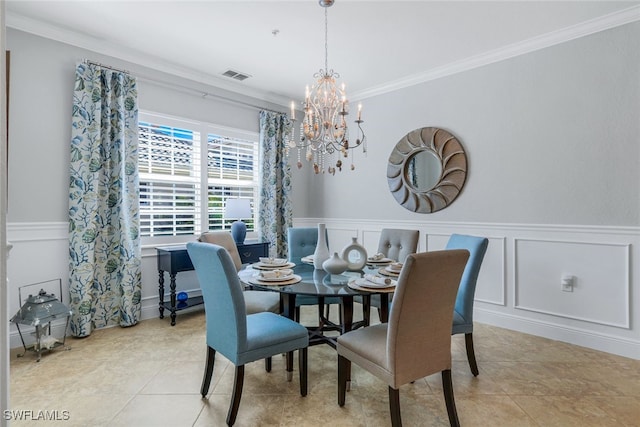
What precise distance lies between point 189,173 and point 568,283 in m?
4.07

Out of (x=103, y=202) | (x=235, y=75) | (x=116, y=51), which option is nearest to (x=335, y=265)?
(x=103, y=202)

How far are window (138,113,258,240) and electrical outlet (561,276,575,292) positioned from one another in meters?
3.57

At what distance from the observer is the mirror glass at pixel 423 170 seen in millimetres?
3857

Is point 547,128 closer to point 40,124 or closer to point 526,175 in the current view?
point 526,175

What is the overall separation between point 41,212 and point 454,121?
4177 mm

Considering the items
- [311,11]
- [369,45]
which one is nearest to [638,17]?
[369,45]

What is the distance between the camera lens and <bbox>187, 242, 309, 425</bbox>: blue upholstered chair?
183 centimetres

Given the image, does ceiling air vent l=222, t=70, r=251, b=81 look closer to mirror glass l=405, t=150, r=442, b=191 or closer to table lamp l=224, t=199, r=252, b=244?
table lamp l=224, t=199, r=252, b=244

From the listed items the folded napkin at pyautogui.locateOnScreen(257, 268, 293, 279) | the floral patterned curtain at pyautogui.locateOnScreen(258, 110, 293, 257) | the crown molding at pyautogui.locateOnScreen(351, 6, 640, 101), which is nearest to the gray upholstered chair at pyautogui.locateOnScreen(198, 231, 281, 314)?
the folded napkin at pyautogui.locateOnScreen(257, 268, 293, 279)

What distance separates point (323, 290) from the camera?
2025mm

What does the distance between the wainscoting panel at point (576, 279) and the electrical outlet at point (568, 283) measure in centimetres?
2

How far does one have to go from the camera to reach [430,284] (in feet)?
5.44

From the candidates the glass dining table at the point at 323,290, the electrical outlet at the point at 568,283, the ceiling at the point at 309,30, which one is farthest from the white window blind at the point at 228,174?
the electrical outlet at the point at 568,283

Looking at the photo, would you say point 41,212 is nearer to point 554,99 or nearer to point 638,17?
point 554,99
